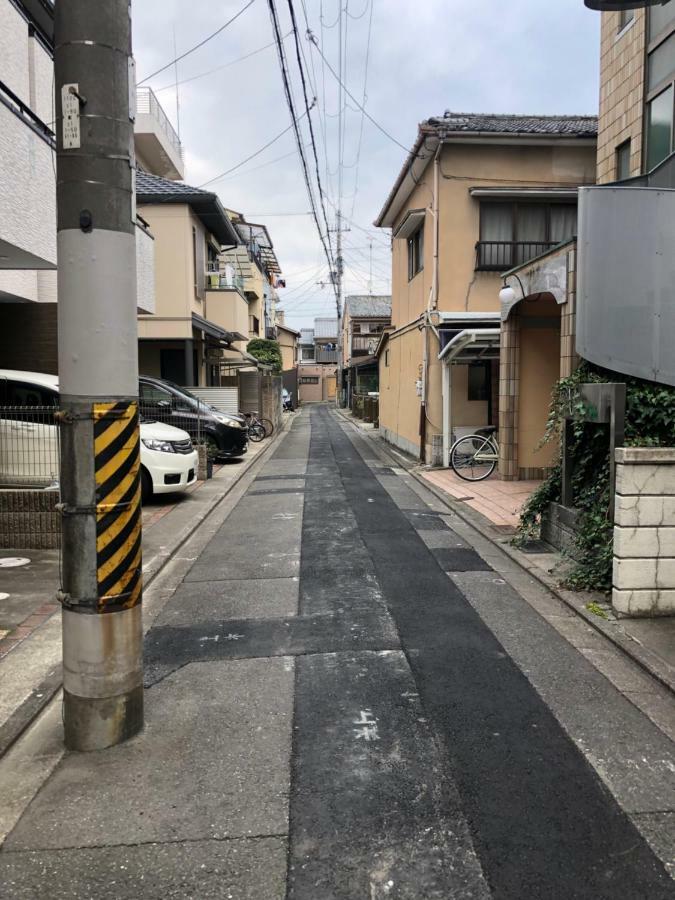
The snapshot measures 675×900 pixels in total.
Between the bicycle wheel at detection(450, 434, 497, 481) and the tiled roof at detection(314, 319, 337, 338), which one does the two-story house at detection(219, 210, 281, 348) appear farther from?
the tiled roof at detection(314, 319, 337, 338)

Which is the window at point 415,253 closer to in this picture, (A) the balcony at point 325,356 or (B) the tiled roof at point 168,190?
(B) the tiled roof at point 168,190

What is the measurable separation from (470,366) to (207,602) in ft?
38.0

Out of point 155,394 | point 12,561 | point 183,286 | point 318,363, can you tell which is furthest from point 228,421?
point 318,363

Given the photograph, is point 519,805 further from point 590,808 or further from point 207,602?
point 207,602

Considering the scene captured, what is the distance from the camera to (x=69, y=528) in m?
3.53

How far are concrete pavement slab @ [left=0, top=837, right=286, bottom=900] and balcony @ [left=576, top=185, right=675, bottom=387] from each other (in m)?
5.32

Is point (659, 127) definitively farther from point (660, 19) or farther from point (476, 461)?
point (476, 461)

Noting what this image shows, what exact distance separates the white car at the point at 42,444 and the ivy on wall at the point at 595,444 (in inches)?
225

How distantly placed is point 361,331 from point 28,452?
159 feet

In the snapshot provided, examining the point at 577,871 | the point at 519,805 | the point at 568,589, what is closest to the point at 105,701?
the point at 519,805

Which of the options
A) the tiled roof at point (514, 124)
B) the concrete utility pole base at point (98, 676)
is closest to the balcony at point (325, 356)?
the tiled roof at point (514, 124)

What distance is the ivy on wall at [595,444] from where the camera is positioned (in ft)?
19.7

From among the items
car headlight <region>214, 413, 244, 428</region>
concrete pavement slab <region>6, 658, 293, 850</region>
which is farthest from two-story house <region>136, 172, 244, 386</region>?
concrete pavement slab <region>6, 658, 293, 850</region>

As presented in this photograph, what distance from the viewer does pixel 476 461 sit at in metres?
14.3
